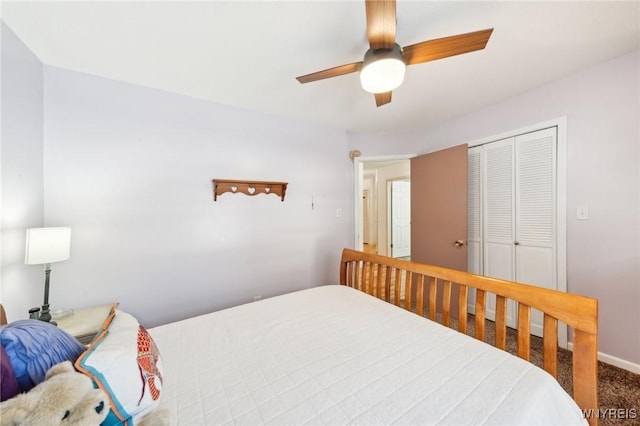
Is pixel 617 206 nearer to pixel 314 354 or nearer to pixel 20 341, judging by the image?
pixel 314 354

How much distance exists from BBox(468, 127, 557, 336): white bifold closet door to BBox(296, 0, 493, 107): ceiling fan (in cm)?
162

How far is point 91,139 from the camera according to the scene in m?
1.90

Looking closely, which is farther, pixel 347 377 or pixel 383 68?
pixel 383 68

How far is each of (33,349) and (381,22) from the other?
5.63 ft

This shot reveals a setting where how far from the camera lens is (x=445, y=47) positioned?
124cm

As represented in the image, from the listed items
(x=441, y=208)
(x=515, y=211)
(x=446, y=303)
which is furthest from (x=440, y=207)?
(x=446, y=303)

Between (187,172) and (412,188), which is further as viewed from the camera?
(412,188)

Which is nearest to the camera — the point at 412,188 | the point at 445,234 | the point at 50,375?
the point at 50,375

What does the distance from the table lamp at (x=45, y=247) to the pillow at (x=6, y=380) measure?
1123mm

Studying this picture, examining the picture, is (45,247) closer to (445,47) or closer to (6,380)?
(6,380)

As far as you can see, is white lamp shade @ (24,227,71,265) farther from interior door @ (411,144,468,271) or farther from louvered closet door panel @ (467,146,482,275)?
louvered closet door panel @ (467,146,482,275)

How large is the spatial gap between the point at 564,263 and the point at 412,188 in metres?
1.60

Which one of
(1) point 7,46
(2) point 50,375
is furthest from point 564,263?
(1) point 7,46

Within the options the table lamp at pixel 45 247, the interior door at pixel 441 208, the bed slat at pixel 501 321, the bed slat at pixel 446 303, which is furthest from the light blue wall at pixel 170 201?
the bed slat at pixel 501 321
